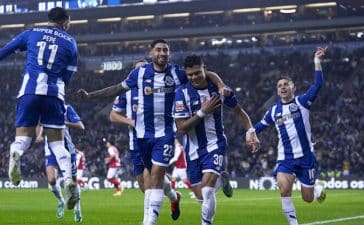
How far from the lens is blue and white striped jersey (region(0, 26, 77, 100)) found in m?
10.5

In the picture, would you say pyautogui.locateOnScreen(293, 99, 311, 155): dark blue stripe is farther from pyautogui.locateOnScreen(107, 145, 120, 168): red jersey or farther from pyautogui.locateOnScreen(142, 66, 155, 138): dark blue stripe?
pyautogui.locateOnScreen(107, 145, 120, 168): red jersey

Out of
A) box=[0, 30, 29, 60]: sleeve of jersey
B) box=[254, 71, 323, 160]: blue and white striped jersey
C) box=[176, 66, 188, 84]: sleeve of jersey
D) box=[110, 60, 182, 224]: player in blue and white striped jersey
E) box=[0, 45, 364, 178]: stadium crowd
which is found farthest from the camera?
box=[0, 45, 364, 178]: stadium crowd

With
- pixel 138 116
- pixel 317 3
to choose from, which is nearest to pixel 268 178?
pixel 317 3

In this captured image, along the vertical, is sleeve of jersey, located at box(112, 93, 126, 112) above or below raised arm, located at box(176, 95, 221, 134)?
above

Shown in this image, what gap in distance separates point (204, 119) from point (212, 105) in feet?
2.12

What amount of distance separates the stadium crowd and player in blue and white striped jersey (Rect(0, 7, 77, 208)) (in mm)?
28261

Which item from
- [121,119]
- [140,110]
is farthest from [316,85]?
[140,110]

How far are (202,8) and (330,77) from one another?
10291 millimetres

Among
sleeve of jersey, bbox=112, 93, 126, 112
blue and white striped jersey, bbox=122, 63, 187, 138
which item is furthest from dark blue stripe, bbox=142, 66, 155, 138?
sleeve of jersey, bbox=112, 93, 126, 112

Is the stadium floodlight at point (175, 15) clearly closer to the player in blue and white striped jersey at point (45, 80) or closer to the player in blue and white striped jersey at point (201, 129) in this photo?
the player in blue and white striped jersey at point (201, 129)

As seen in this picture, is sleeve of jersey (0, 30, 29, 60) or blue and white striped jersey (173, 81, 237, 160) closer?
sleeve of jersey (0, 30, 29, 60)

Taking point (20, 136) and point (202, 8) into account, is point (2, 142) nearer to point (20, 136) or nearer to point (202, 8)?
point (202, 8)

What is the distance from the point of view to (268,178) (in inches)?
1497

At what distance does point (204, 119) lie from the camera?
11.2 meters
